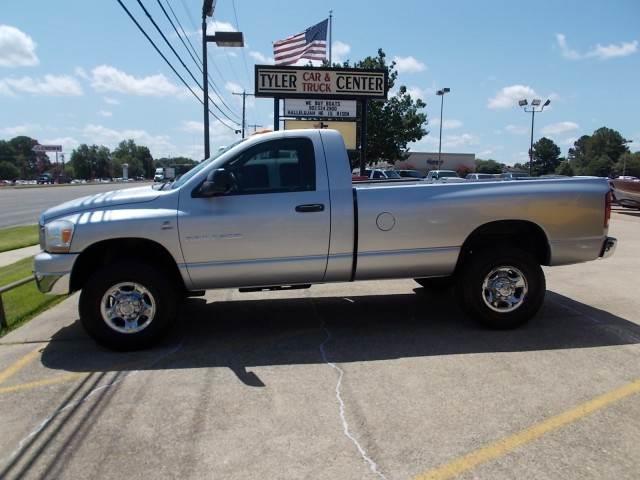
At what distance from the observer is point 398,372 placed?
450 centimetres

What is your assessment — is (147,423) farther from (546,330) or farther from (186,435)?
(546,330)

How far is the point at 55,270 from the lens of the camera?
494cm

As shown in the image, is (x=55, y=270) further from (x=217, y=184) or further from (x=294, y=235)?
(x=294, y=235)

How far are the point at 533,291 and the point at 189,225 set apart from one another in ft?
11.5

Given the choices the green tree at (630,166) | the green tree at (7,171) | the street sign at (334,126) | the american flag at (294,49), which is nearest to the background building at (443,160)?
the green tree at (630,166)

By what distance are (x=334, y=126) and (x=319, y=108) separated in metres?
1.16

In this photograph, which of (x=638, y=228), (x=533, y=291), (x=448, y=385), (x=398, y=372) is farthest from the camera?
(x=638, y=228)

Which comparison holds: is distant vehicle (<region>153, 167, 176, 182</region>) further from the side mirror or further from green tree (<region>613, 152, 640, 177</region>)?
green tree (<region>613, 152, 640, 177</region>)

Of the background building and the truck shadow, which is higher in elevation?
the background building

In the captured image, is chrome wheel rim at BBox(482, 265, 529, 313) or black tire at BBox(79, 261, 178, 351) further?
chrome wheel rim at BBox(482, 265, 529, 313)

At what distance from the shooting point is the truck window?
5.23 metres

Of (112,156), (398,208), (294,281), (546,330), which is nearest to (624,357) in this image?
(546,330)

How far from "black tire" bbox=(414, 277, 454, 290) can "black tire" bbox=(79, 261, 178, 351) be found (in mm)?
3271

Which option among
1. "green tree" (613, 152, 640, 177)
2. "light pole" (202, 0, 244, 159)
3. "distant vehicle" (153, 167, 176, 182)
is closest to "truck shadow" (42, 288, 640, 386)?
"distant vehicle" (153, 167, 176, 182)
